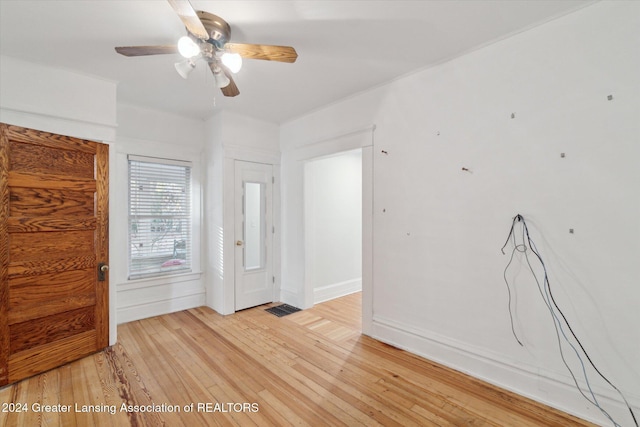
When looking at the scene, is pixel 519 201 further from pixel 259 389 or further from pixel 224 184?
pixel 224 184

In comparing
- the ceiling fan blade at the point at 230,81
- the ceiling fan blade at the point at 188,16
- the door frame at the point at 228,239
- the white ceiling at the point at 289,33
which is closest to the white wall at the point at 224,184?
the door frame at the point at 228,239

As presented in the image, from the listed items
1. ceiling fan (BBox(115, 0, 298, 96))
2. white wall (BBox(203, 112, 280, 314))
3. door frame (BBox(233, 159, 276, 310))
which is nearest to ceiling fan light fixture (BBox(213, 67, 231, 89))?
ceiling fan (BBox(115, 0, 298, 96))

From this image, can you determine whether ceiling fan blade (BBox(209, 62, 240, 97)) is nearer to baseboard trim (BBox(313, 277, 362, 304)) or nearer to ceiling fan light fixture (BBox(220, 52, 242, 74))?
ceiling fan light fixture (BBox(220, 52, 242, 74))

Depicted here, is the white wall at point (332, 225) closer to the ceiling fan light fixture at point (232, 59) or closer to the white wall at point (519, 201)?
the white wall at point (519, 201)

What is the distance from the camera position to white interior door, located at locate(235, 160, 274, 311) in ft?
13.1

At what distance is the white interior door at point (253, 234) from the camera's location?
157 inches

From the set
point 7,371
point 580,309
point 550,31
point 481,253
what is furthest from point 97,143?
point 580,309

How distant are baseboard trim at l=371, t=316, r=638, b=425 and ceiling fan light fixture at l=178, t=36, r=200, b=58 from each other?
2.95m

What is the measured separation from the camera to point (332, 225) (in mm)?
4691

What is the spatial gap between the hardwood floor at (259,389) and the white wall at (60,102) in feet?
2.39

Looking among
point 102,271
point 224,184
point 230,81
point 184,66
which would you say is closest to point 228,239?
point 224,184

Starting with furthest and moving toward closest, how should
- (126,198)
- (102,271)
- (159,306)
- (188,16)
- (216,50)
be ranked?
1. (159,306)
2. (126,198)
3. (102,271)
4. (216,50)
5. (188,16)

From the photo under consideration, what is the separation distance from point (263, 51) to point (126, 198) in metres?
2.83

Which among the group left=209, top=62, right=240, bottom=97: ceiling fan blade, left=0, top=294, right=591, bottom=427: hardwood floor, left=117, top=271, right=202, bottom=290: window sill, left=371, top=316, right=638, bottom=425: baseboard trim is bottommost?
left=0, top=294, right=591, bottom=427: hardwood floor
